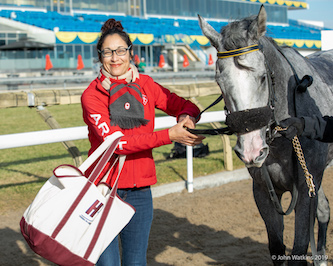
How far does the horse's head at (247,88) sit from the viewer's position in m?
2.35

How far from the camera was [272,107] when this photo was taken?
254cm

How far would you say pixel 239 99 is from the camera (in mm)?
2348

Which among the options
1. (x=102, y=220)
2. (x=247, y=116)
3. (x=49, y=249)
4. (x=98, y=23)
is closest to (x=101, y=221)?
(x=102, y=220)

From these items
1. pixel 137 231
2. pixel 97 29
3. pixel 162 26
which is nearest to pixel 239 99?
pixel 137 231

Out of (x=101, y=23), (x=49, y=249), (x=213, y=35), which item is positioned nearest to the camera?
(x=49, y=249)

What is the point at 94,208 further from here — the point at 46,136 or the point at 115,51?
the point at 46,136

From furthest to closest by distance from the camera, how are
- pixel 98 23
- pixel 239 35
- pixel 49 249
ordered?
pixel 98 23 < pixel 239 35 < pixel 49 249

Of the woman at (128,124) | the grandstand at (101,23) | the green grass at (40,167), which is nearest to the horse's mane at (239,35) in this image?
the woman at (128,124)

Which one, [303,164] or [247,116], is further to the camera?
[303,164]

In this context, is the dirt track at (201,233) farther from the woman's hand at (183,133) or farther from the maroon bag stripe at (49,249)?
the maroon bag stripe at (49,249)

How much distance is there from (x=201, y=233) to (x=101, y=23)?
112ft

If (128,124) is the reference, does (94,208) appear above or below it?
below

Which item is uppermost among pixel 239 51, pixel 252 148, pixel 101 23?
pixel 101 23

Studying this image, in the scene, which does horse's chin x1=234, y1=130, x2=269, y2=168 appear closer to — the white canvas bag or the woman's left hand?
the woman's left hand
